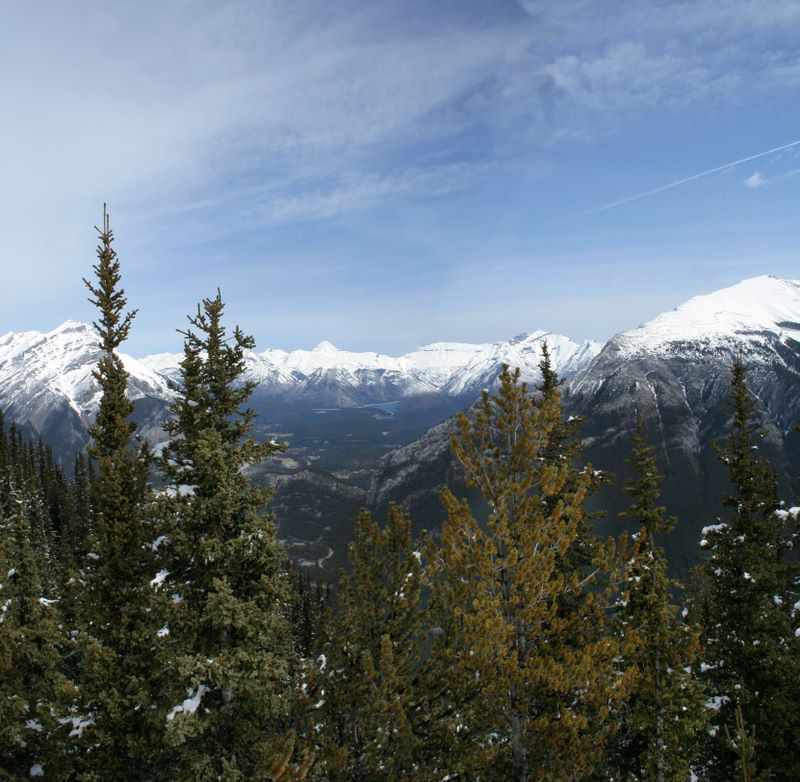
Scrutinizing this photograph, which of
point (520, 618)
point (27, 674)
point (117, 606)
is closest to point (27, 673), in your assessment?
point (27, 674)

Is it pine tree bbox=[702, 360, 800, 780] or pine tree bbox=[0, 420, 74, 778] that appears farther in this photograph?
pine tree bbox=[702, 360, 800, 780]

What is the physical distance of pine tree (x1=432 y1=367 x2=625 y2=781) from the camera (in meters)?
12.2

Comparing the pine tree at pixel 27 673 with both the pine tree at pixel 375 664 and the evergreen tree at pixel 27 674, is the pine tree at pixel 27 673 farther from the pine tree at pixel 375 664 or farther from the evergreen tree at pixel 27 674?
the pine tree at pixel 375 664

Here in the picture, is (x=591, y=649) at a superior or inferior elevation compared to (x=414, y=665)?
superior

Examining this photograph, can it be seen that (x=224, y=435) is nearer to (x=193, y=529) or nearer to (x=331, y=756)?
(x=193, y=529)

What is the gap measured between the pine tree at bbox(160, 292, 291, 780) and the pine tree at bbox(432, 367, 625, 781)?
532 centimetres

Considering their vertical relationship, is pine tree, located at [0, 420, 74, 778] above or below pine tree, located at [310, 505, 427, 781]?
below

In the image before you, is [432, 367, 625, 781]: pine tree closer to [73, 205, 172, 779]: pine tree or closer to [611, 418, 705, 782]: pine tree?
[611, 418, 705, 782]: pine tree

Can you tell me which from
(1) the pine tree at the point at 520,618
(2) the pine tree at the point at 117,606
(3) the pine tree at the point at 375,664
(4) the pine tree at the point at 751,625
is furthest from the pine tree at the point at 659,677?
(2) the pine tree at the point at 117,606

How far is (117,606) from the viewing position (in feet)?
48.6

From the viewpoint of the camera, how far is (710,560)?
77.7 feet

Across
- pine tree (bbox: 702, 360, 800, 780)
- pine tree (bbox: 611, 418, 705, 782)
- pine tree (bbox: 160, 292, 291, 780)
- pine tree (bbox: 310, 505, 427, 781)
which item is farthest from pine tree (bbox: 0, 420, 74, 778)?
pine tree (bbox: 702, 360, 800, 780)

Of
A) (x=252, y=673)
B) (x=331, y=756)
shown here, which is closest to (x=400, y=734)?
(x=331, y=756)

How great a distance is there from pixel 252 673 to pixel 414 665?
16.0 feet
